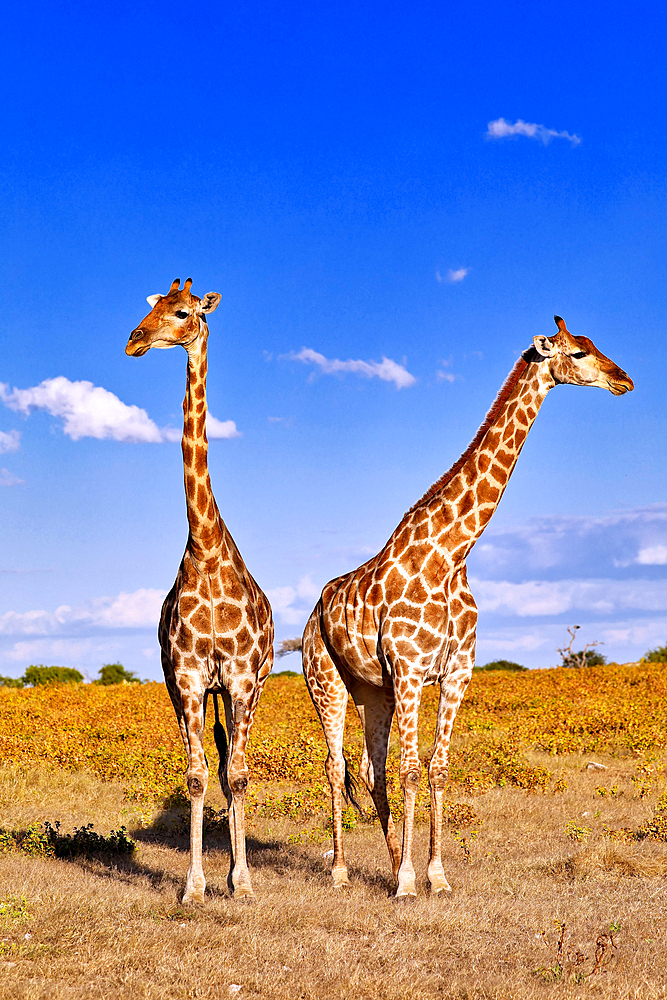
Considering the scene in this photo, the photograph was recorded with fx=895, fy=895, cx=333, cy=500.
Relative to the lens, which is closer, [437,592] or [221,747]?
[437,592]

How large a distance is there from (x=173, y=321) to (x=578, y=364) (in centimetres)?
413

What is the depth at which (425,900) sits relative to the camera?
8312mm

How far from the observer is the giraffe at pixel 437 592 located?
28.9 ft

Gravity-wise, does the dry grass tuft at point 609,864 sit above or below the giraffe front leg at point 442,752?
below

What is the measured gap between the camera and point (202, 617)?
865 centimetres

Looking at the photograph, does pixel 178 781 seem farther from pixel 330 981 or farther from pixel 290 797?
pixel 330 981

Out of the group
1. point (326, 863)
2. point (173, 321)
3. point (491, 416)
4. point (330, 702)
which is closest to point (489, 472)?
point (491, 416)

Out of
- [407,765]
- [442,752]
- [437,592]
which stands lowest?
[407,765]

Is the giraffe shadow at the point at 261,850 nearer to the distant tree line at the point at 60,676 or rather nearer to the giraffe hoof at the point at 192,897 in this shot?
the giraffe hoof at the point at 192,897

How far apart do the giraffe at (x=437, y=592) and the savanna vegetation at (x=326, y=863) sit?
1.03 meters

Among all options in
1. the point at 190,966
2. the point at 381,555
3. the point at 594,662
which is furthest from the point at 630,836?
the point at 594,662

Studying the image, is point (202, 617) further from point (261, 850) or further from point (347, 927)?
point (261, 850)

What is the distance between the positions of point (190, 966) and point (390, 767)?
27.5ft

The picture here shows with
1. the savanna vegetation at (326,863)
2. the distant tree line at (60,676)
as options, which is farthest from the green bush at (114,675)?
the savanna vegetation at (326,863)
